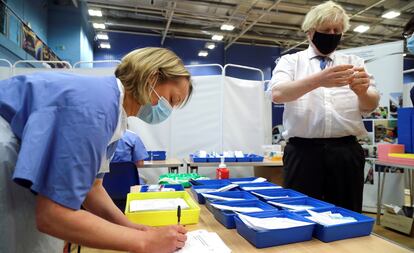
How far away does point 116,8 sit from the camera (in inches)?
304

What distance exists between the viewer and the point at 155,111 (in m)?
0.99

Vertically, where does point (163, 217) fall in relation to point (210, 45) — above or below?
below

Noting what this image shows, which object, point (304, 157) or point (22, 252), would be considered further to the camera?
point (304, 157)

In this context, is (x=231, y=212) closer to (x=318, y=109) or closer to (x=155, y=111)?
(x=155, y=111)

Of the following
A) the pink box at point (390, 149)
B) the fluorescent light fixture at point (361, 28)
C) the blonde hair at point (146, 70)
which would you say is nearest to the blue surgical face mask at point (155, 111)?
the blonde hair at point (146, 70)

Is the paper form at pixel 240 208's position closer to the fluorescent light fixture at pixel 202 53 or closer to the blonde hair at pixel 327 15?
the blonde hair at pixel 327 15

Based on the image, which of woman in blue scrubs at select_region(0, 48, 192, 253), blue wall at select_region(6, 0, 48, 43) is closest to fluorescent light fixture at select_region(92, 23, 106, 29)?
blue wall at select_region(6, 0, 48, 43)

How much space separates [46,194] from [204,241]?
1.43 feet

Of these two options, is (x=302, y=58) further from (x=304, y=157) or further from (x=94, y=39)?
(x=94, y=39)

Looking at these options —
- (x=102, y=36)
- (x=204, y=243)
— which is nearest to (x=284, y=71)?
(x=204, y=243)

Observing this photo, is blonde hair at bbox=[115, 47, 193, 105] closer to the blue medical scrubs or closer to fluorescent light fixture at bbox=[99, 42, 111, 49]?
the blue medical scrubs

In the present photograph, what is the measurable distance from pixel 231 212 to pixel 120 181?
166cm

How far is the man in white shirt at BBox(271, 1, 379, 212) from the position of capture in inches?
53.0

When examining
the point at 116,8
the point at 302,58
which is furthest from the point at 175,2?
the point at 302,58
